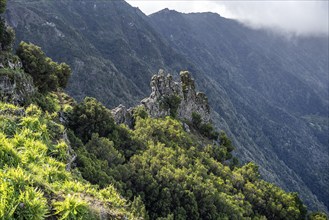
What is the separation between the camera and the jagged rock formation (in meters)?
29.3

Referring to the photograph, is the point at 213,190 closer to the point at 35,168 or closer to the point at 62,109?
the point at 62,109

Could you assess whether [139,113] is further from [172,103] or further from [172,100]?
[172,100]

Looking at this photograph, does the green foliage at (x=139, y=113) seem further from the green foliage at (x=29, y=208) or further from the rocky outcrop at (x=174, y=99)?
the green foliage at (x=29, y=208)

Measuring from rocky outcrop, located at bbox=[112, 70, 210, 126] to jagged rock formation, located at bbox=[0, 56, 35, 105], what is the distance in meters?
17.9

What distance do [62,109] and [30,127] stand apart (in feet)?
72.6

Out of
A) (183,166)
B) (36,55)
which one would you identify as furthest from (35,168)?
(36,55)

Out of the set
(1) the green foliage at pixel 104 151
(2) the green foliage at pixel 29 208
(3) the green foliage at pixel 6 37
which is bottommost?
(1) the green foliage at pixel 104 151

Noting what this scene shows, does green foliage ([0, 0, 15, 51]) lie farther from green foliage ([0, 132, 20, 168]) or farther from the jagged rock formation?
green foliage ([0, 132, 20, 168])

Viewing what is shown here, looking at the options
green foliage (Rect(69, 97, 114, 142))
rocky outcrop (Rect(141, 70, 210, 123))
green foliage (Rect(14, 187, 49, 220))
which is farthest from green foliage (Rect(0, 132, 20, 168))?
rocky outcrop (Rect(141, 70, 210, 123))

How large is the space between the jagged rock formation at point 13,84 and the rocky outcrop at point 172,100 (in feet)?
58.6

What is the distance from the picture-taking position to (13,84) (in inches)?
1202

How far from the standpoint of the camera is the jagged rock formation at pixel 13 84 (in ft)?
96.0

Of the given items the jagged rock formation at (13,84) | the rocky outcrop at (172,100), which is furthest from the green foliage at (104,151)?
the rocky outcrop at (172,100)

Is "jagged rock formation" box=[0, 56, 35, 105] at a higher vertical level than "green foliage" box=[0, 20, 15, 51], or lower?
lower
